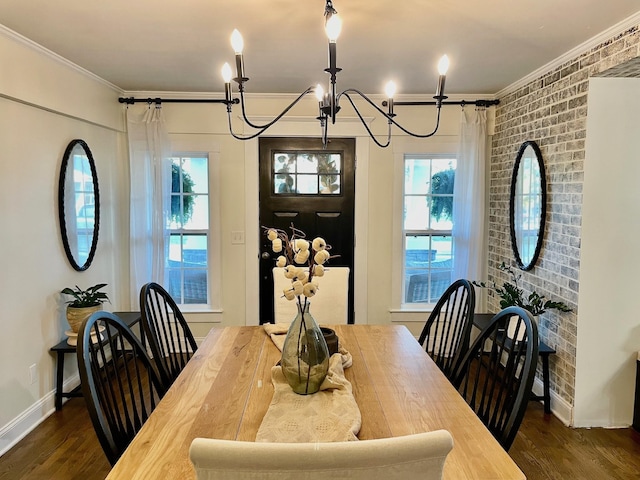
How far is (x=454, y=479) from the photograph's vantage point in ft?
3.93

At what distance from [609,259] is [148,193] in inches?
138

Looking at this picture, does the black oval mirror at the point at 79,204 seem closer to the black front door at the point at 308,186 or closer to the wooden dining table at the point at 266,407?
the black front door at the point at 308,186

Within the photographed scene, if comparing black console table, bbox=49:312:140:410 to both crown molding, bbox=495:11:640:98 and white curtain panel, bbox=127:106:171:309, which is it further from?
crown molding, bbox=495:11:640:98

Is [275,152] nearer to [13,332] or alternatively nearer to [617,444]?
[13,332]

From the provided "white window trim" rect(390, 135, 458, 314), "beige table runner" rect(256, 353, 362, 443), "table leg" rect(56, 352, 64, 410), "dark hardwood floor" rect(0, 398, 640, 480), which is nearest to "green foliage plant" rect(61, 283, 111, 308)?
"table leg" rect(56, 352, 64, 410)

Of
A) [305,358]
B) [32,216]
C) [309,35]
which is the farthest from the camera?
[32,216]

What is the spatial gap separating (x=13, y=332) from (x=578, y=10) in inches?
138

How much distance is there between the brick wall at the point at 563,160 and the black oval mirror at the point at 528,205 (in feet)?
0.16

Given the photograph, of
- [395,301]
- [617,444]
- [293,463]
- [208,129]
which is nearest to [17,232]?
[208,129]

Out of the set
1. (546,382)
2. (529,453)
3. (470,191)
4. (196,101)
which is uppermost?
(196,101)

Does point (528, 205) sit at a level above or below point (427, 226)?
above

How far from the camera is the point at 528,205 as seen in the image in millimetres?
3596

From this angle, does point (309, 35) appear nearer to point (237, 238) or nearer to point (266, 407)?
point (266, 407)

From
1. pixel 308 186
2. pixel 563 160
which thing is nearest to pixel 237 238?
pixel 308 186
